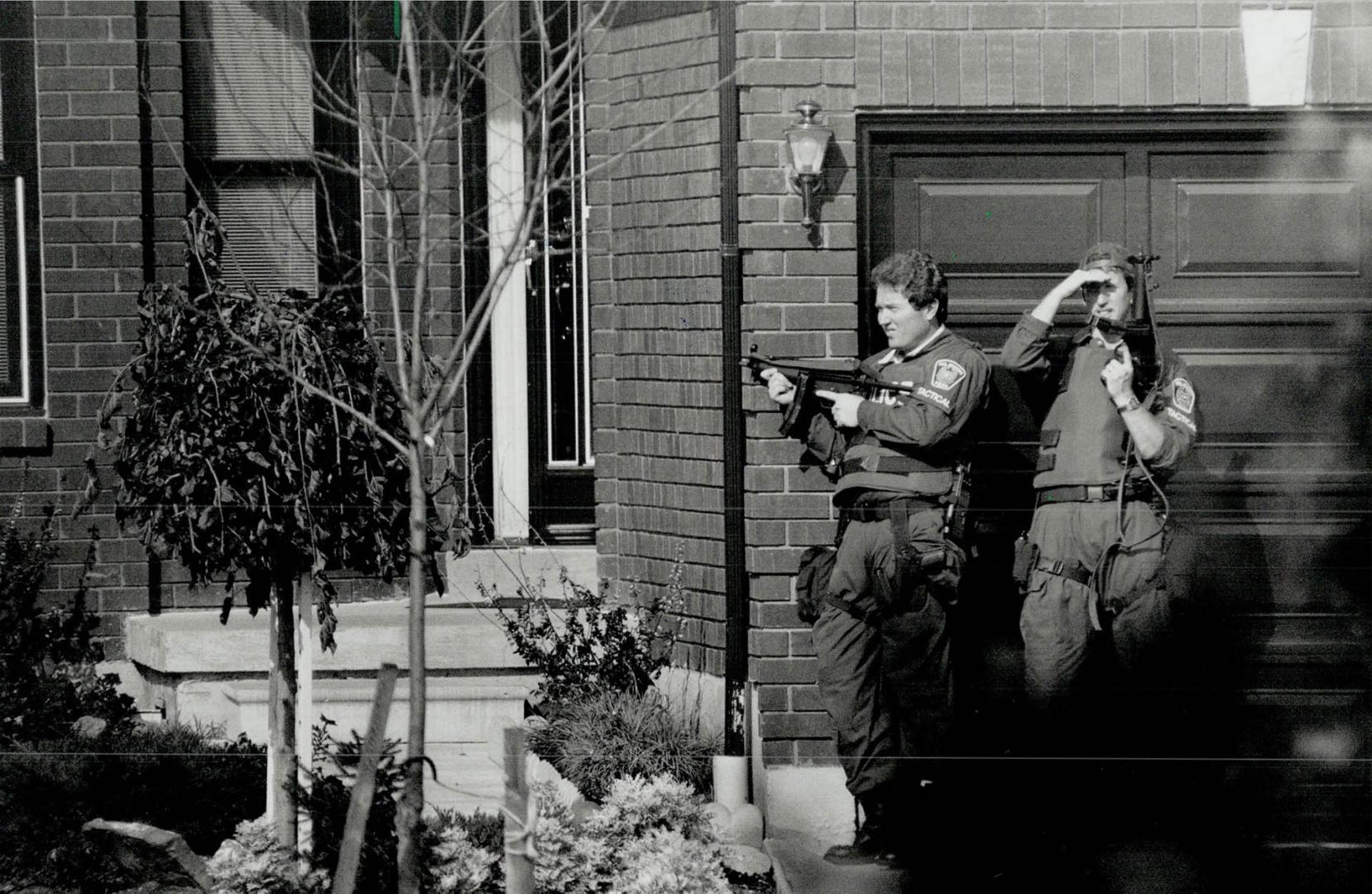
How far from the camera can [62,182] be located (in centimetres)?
663

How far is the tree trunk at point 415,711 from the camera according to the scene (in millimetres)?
4207

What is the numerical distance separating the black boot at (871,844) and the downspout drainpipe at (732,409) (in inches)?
21.3

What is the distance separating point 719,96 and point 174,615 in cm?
312

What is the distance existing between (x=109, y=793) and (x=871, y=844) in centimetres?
277

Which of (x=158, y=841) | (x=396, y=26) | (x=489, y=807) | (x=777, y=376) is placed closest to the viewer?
(x=158, y=841)

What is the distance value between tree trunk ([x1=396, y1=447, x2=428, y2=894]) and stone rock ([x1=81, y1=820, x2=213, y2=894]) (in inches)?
32.4

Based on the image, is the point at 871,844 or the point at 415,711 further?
the point at 871,844

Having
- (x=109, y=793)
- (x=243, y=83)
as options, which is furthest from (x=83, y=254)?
(x=109, y=793)

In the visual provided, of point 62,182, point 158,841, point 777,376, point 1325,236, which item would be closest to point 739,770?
point 777,376

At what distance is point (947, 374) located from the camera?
5.69 metres

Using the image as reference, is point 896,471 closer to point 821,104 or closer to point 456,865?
point 821,104

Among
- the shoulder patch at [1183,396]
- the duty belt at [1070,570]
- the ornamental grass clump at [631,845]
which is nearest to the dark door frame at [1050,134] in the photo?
the shoulder patch at [1183,396]

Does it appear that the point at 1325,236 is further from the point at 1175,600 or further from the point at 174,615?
the point at 174,615

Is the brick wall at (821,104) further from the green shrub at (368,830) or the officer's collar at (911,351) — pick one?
the green shrub at (368,830)
